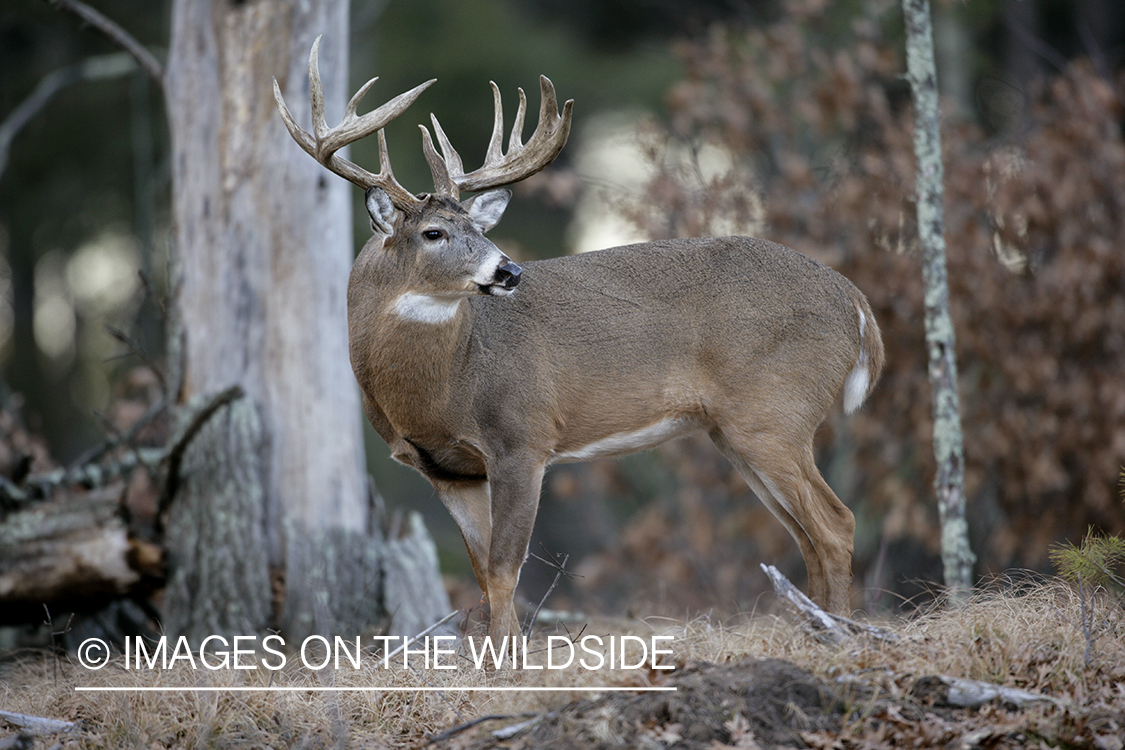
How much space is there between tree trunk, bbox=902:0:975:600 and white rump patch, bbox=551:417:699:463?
1.45 metres

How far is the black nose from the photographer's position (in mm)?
5199

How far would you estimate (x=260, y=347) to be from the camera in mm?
6809

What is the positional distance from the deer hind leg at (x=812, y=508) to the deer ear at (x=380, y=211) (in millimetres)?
1912

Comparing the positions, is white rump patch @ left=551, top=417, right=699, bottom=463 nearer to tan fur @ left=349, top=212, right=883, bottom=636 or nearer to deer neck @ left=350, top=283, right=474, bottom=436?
tan fur @ left=349, top=212, right=883, bottom=636

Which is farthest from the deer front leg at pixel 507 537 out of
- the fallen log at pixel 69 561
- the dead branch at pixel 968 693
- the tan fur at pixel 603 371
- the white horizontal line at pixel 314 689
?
the fallen log at pixel 69 561

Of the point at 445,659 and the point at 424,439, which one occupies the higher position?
the point at 424,439

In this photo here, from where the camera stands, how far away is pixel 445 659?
16.7ft

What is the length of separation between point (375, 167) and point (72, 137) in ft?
15.8

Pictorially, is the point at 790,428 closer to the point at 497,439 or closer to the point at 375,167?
the point at 497,439

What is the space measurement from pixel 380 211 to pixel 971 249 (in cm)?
530

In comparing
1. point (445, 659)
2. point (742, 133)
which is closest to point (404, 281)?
point (445, 659)

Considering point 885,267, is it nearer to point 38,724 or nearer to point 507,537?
point 507,537

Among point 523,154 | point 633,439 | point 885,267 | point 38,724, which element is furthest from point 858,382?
point 38,724

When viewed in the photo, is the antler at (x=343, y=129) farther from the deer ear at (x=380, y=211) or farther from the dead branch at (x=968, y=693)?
the dead branch at (x=968, y=693)
